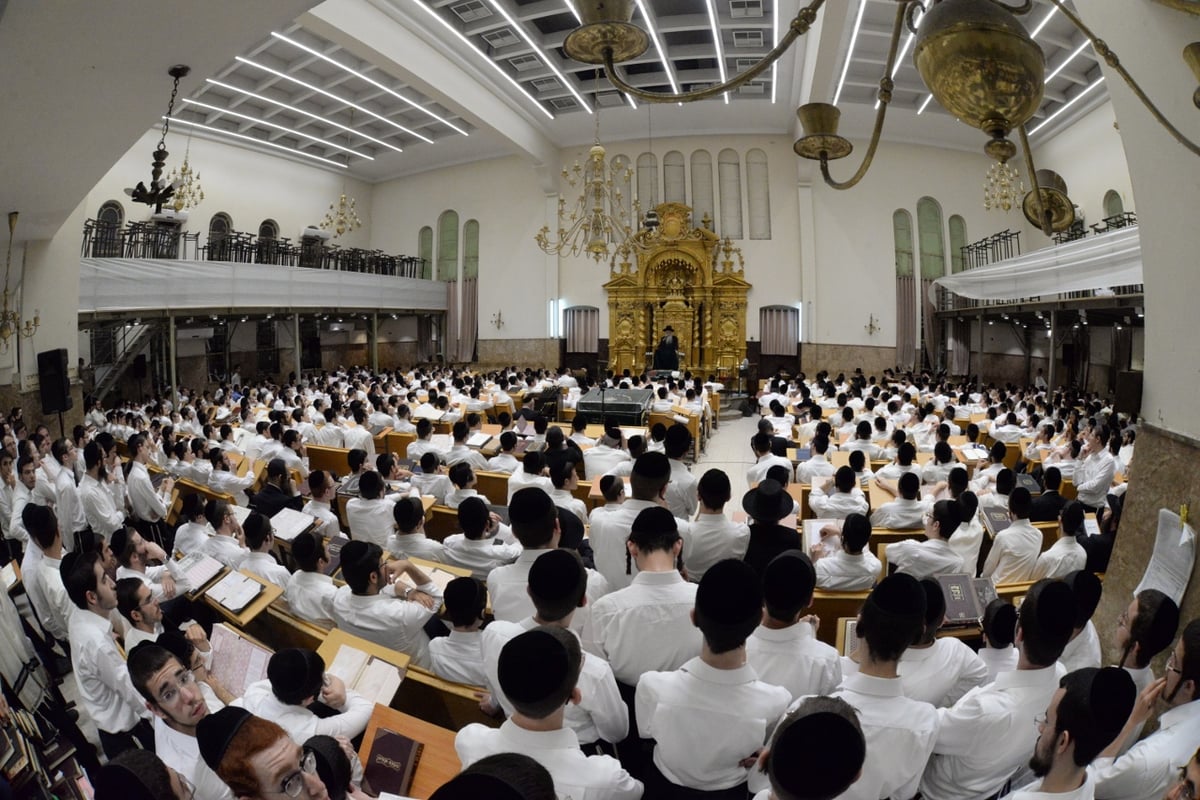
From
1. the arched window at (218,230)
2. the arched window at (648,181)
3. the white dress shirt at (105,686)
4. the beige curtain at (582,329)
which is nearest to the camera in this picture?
the white dress shirt at (105,686)

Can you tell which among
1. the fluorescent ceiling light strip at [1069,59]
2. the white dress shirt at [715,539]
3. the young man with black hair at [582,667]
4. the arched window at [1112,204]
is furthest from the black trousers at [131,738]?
the arched window at [1112,204]

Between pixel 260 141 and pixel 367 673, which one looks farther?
pixel 260 141

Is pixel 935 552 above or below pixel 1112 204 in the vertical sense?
below

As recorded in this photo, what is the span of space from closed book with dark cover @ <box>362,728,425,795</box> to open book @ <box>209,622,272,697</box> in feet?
2.98

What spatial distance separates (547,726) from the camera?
83.0 inches

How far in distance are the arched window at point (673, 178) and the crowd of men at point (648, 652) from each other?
1755 cm

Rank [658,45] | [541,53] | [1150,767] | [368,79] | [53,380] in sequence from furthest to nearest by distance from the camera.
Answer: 1. [368,79]
2. [541,53]
3. [658,45]
4. [53,380]
5. [1150,767]

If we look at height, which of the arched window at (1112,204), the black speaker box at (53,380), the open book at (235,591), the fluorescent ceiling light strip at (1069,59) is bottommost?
the open book at (235,591)

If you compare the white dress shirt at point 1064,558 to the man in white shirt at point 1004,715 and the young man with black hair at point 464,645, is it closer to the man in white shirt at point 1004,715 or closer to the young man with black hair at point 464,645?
the man in white shirt at point 1004,715

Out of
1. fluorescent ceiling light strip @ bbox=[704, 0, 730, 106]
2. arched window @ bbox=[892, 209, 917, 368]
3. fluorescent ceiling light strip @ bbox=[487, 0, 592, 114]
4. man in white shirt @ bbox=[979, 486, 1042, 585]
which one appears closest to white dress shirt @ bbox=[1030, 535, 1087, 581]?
man in white shirt @ bbox=[979, 486, 1042, 585]

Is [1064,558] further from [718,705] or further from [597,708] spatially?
[597,708]

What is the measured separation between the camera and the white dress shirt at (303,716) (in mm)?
2562

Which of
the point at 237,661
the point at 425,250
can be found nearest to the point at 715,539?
the point at 237,661

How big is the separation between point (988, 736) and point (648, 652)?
1379 millimetres
